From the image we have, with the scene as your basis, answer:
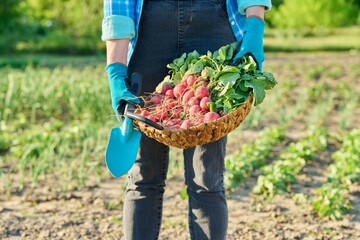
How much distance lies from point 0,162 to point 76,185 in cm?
87

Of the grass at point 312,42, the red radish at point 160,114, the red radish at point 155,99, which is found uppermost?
the grass at point 312,42

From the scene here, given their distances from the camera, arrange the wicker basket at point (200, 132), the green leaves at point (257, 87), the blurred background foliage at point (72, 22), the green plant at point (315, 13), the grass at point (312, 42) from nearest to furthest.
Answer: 1. the wicker basket at point (200, 132)
2. the green leaves at point (257, 87)
3. the blurred background foliage at point (72, 22)
4. the grass at point (312, 42)
5. the green plant at point (315, 13)

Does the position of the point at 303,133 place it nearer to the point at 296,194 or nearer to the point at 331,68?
the point at 296,194

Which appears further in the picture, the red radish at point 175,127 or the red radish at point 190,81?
the red radish at point 190,81

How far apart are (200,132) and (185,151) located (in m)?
0.33

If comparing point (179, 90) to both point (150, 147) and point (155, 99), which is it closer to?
point (155, 99)

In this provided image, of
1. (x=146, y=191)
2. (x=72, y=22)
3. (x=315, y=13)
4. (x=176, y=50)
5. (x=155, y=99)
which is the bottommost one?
(x=146, y=191)

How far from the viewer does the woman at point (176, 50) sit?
8.05 ft

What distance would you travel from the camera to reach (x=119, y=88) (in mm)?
2447

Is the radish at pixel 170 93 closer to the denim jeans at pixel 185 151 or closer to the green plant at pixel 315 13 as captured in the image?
the denim jeans at pixel 185 151

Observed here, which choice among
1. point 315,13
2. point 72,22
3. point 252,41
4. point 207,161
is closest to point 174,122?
point 207,161

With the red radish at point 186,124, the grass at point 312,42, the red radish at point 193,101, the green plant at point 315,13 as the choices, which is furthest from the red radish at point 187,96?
the green plant at point 315,13

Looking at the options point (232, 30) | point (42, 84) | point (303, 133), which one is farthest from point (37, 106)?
point (232, 30)

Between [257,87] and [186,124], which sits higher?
[257,87]
